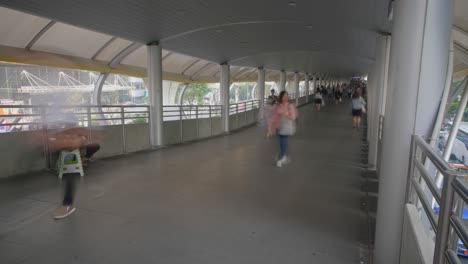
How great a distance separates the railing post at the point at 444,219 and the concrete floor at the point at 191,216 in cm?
160

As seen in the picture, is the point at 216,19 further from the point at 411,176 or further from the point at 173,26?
the point at 411,176

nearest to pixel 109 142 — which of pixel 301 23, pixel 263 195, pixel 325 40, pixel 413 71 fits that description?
pixel 263 195

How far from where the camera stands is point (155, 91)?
9.72 m

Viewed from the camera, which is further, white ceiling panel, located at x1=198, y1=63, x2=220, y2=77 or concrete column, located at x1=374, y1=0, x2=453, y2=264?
white ceiling panel, located at x1=198, y1=63, x2=220, y2=77

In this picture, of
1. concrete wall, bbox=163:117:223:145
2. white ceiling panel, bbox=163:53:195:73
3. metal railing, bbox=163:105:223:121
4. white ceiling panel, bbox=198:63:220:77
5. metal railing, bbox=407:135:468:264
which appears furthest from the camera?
white ceiling panel, bbox=198:63:220:77

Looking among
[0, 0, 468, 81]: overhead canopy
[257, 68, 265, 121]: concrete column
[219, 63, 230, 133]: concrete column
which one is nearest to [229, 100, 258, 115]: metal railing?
[257, 68, 265, 121]: concrete column

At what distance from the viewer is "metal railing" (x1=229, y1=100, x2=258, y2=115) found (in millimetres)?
16366

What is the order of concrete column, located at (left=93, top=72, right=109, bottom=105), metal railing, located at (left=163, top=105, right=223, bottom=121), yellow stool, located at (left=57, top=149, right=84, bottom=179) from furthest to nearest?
concrete column, located at (left=93, top=72, right=109, bottom=105), metal railing, located at (left=163, top=105, right=223, bottom=121), yellow stool, located at (left=57, top=149, right=84, bottom=179)

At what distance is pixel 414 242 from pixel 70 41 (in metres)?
10.4

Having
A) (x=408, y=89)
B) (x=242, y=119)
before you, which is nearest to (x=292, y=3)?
(x=408, y=89)

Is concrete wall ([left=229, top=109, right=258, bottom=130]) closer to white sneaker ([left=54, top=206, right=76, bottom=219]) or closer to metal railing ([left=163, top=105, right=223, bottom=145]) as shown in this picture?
metal railing ([left=163, top=105, right=223, bottom=145])

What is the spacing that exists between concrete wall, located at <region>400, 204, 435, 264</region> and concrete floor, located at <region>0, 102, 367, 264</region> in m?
0.64

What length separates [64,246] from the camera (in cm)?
324

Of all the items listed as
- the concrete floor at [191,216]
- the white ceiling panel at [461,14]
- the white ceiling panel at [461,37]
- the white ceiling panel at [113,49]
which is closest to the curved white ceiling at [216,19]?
the white ceiling panel at [113,49]
